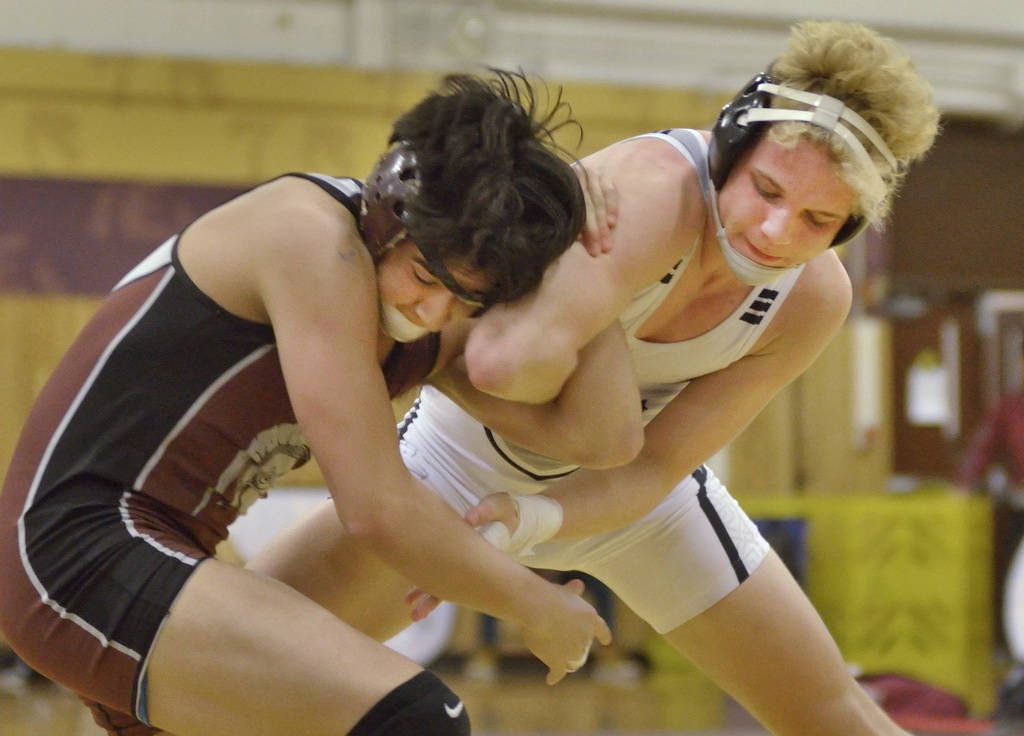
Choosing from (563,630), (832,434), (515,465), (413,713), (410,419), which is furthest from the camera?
(832,434)

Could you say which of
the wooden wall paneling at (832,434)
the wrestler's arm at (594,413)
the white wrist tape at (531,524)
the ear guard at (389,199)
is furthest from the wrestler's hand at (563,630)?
the wooden wall paneling at (832,434)

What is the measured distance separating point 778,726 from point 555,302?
124 centimetres

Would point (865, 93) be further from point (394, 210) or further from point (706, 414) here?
point (394, 210)

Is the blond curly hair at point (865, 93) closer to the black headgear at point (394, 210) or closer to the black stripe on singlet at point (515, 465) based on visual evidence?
the black headgear at point (394, 210)

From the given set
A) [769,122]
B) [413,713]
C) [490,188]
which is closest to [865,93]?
[769,122]

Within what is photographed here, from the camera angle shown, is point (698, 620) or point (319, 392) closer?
point (319, 392)

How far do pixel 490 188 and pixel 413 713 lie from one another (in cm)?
86

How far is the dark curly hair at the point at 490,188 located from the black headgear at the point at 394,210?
0.01 metres

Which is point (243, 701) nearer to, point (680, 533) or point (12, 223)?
point (680, 533)

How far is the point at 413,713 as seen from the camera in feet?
6.45

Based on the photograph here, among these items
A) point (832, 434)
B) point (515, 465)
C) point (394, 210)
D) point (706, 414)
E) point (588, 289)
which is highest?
point (394, 210)

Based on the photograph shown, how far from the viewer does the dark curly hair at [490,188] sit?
213 cm

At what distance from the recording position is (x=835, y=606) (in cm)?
767

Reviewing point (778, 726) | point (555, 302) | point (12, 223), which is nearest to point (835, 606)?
point (778, 726)
